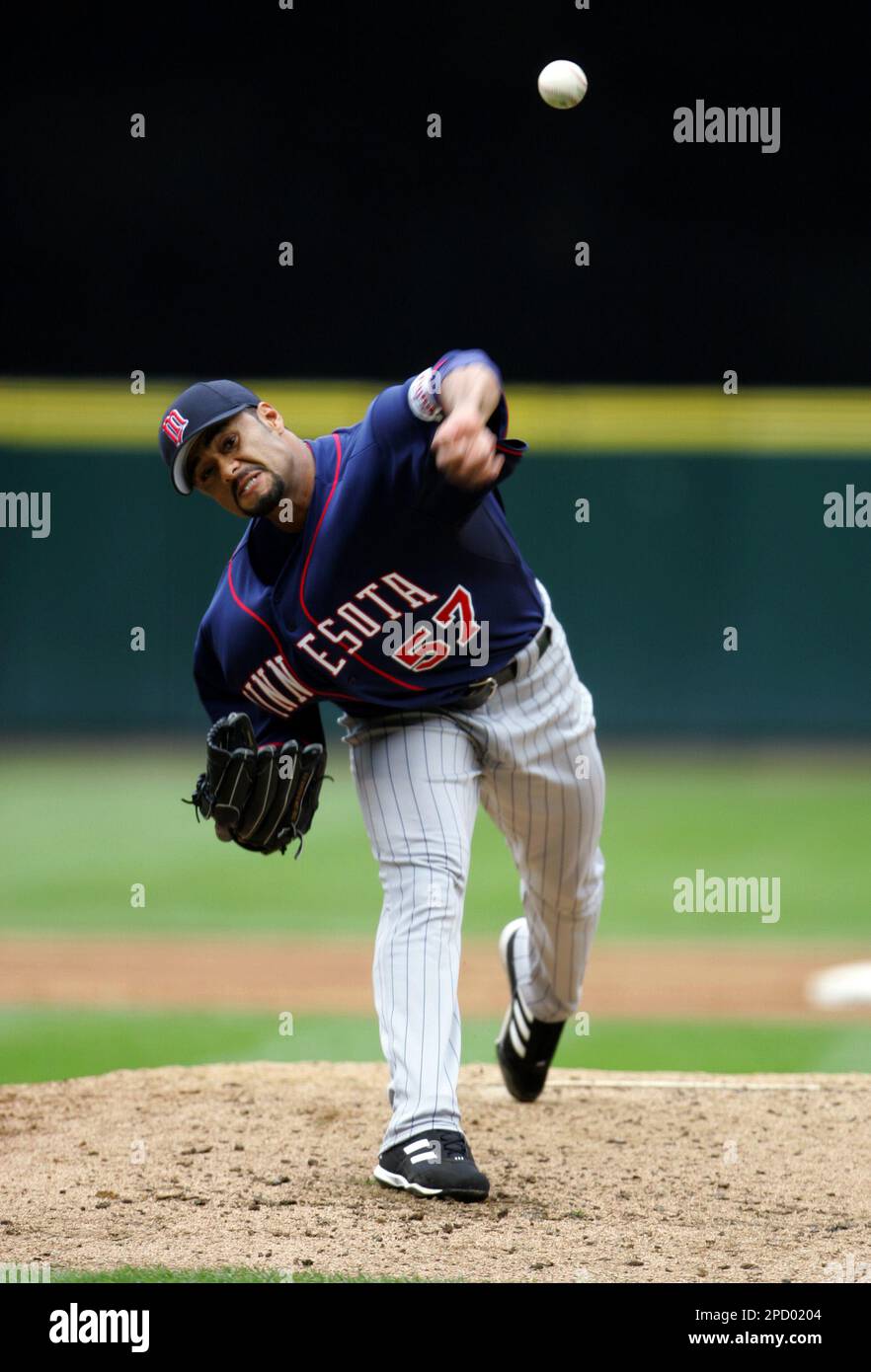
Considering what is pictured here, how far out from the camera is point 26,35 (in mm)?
11977

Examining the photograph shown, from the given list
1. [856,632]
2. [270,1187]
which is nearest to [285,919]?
[270,1187]

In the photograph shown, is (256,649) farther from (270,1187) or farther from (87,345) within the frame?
(87,345)

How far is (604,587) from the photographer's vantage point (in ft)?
38.3

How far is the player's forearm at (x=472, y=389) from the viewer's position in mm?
2641

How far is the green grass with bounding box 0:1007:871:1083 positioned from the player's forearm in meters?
2.59

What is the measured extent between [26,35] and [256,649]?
10480 millimetres

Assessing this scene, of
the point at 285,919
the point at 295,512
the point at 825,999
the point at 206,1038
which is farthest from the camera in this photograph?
the point at 285,919

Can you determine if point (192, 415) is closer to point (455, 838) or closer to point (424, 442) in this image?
point (424, 442)

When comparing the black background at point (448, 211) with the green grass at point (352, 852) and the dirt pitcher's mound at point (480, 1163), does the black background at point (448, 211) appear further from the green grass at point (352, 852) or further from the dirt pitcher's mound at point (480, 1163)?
the dirt pitcher's mound at point (480, 1163)

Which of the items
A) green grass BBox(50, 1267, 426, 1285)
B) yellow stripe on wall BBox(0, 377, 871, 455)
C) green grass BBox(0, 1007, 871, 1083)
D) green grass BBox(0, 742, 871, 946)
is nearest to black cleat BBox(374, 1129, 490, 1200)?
green grass BBox(50, 1267, 426, 1285)

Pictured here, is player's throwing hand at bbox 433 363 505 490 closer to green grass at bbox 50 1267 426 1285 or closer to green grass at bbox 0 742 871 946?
green grass at bbox 50 1267 426 1285

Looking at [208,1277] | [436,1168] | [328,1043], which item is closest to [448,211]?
[328,1043]

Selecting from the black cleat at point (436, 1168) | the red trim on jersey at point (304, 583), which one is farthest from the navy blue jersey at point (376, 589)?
the black cleat at point (436, 1168)

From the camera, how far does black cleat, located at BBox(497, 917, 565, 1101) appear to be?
3.61m
